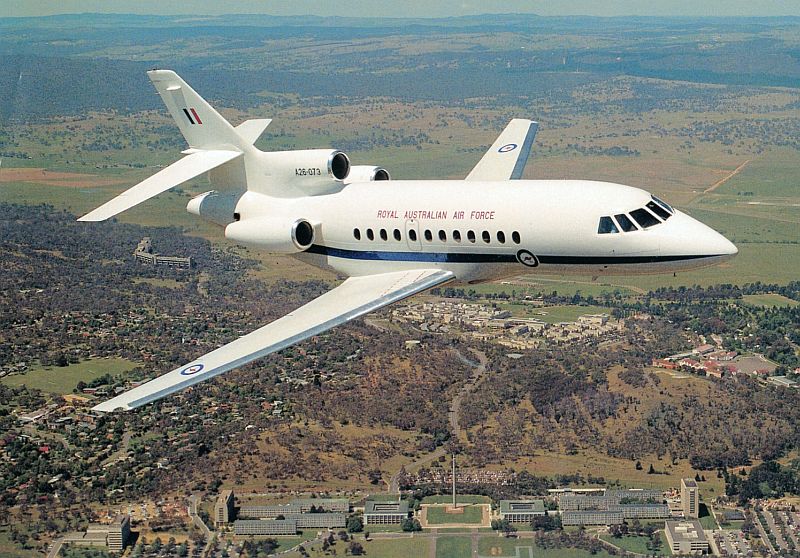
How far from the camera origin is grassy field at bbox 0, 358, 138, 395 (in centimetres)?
5097

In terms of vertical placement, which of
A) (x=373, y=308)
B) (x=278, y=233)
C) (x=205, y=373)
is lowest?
(x=205, y=373)

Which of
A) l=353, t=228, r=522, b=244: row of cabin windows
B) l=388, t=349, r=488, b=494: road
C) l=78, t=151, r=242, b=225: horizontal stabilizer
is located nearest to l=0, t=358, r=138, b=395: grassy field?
l=388, t=349, r=488, b=494: road

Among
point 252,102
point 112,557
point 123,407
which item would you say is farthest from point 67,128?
point 123,407

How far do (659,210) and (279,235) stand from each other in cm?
1093

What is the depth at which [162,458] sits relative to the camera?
45.6 meters

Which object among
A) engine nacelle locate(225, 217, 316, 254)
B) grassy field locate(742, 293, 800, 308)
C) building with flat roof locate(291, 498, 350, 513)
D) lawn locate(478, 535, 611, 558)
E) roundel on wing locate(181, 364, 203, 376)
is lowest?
lawn locate(478, 535, 611, 558)

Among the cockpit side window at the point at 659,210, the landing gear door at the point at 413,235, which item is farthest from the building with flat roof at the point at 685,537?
the landing gear door at the point at 413,235

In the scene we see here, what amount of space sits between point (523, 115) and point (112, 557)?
4935 inches

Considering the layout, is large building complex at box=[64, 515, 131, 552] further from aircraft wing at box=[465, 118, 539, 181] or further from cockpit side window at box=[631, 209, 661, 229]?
cockpit side window at box=[631, 209, 661, 229]

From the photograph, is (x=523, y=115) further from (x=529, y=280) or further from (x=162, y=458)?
(x=162, y=458)

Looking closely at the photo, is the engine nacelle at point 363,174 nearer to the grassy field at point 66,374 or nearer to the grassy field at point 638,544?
the grassy field at point 638,544

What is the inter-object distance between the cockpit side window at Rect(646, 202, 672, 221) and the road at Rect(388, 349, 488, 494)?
19.7m

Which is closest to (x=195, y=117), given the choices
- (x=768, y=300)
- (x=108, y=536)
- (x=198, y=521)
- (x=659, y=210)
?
(x=659, y=210)

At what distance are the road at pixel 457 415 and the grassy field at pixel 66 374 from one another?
1462cm
